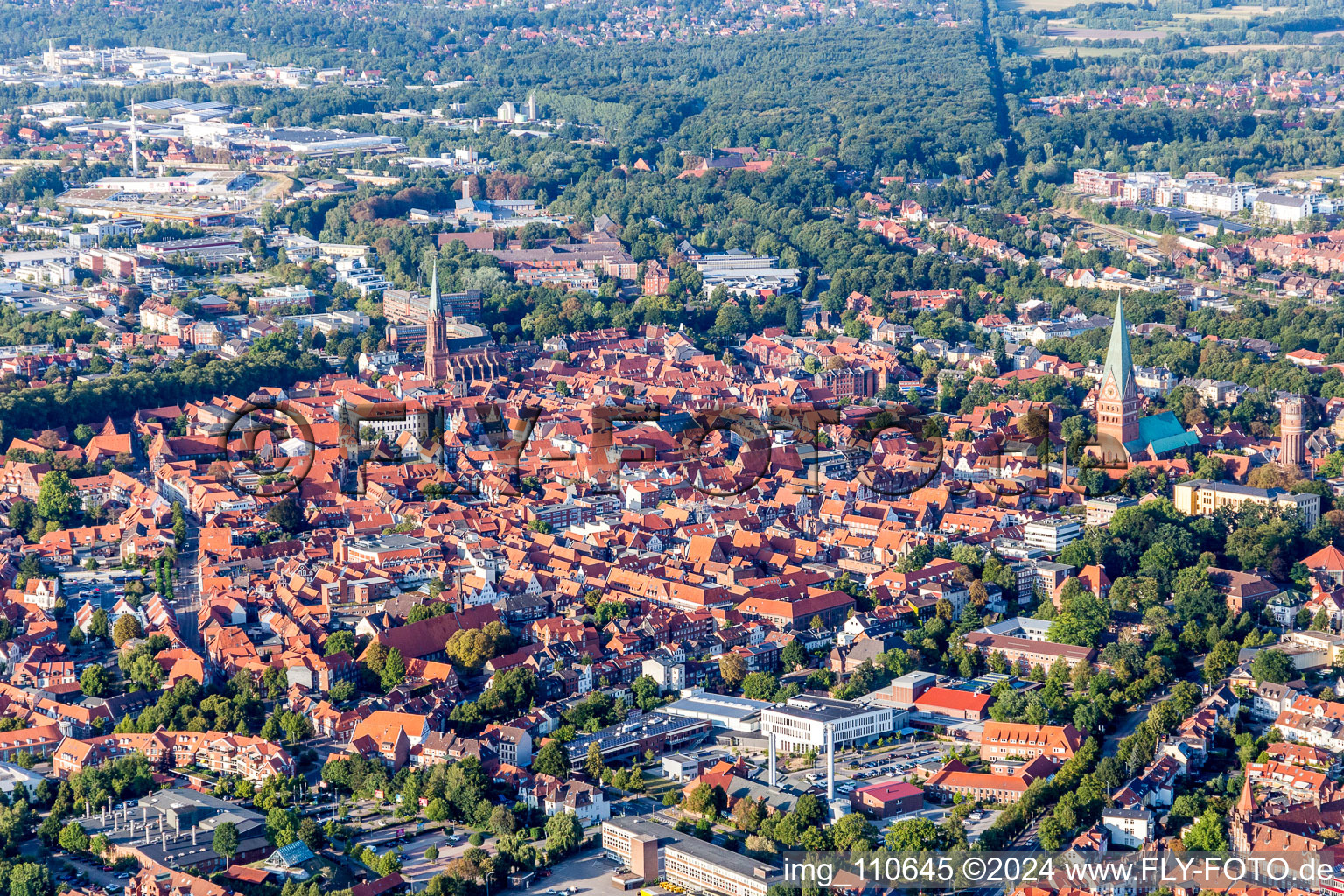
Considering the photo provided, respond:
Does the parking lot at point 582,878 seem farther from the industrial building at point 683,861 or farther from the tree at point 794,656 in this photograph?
the tree at point 794,656

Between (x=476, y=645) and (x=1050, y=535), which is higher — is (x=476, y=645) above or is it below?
above

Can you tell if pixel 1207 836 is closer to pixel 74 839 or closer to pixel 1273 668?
pixel 1273 668

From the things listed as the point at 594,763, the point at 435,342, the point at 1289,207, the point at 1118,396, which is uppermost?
the point at 1118,396

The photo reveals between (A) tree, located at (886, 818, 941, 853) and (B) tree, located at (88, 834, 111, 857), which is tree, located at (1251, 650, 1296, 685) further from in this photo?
(B) tree, located at (88, 834, 111, 857)

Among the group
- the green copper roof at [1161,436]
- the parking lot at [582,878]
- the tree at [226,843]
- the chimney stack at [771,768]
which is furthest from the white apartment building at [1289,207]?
the tree at [226,843]

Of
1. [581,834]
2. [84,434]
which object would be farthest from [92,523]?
[581,834]

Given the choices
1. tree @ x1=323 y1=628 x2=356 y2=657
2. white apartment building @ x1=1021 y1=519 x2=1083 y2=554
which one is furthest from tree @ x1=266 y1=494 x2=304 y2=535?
white apartment building @ x1=1021 y1=519 x2=1083 y2=554

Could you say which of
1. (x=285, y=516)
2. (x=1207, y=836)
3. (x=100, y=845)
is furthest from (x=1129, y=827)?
(x=285, y=516)
